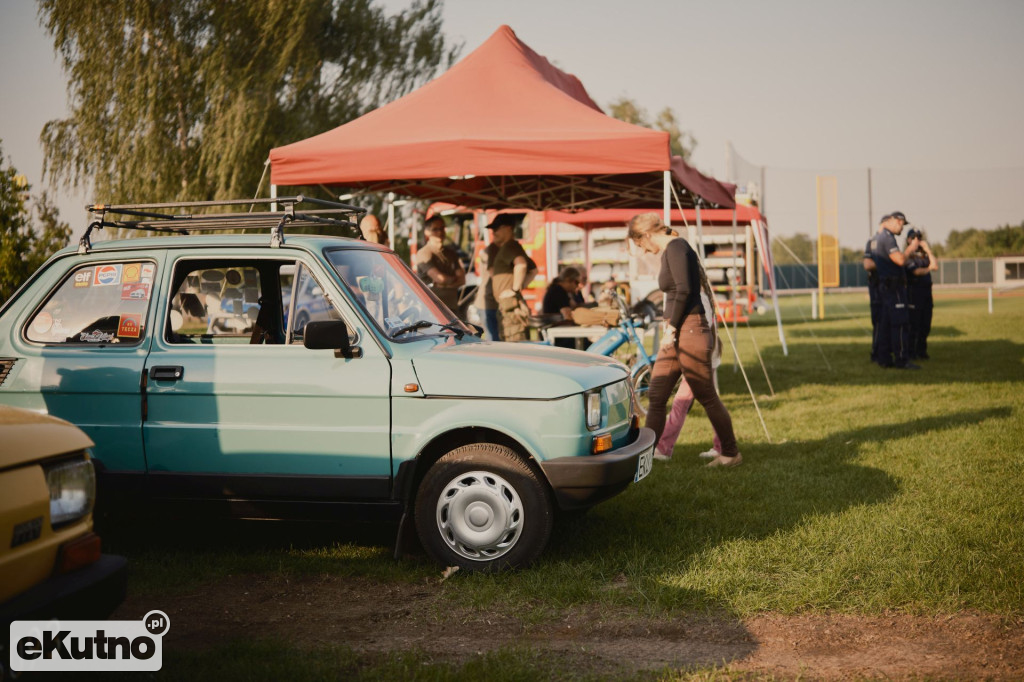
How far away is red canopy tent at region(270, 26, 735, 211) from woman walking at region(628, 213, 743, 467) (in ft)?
3.89

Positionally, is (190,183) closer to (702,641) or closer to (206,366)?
(206,366)

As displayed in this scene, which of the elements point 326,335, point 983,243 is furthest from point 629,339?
point 983,243

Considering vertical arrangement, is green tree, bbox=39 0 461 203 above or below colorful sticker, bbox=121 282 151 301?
above

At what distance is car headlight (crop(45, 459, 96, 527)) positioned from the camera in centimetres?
313

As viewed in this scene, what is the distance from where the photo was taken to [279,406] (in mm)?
4941

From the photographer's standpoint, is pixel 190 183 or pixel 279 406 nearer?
pixel 279 406

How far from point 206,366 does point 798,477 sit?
4.49 meters

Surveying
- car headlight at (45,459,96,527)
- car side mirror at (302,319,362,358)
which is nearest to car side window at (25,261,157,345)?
car side mirror at (302,319,362,358)

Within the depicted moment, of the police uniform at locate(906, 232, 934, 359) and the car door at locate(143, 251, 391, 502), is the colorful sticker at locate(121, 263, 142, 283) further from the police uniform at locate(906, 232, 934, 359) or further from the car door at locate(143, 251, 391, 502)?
the police uniform at locate(906, 232, 934, 359)

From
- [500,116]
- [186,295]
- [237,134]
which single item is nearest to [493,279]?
[500,116]

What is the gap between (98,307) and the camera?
5238 mm

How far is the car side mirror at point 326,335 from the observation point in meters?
4.76

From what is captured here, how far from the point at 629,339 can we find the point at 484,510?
19.7ft

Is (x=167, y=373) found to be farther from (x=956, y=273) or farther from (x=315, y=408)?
(x=956, y=273)
